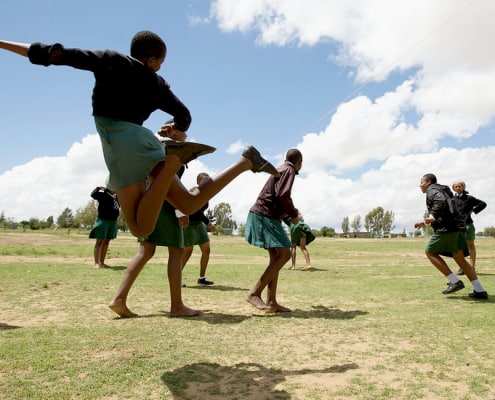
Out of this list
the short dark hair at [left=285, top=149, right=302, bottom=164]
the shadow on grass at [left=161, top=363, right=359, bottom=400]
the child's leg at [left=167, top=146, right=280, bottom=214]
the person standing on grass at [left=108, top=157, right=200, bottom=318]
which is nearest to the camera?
the shadow on grass at [left=161, top=363, right=359, bottom=400]

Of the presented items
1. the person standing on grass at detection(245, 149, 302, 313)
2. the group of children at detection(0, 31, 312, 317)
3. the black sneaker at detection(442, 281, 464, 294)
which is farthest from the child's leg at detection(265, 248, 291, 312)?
the black sneaker at detection(442, 281, 464, 294)

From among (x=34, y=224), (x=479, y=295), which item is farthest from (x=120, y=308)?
(x=34, y=224)

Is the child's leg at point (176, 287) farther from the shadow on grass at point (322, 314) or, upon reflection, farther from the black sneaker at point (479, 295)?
the black sneaker at point (479, 295)

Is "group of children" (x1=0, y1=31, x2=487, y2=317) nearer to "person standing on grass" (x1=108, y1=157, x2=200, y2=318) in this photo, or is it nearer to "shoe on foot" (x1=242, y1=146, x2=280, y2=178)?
"shoe on foot" (x1=242, y1=146, x2=280, y2=178)

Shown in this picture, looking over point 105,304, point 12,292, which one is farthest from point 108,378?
point 12,292

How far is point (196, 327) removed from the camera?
408 cm

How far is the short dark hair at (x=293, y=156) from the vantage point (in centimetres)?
558

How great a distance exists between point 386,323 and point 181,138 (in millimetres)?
2884

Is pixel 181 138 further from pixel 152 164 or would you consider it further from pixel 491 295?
pixel 491 295

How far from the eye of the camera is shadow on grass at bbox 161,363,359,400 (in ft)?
8.11

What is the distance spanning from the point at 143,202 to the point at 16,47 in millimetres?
1448

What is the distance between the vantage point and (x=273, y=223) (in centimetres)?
540

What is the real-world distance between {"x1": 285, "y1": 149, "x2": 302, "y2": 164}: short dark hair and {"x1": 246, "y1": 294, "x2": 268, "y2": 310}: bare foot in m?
1.89

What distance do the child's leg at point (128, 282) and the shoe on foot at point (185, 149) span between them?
167 cm
